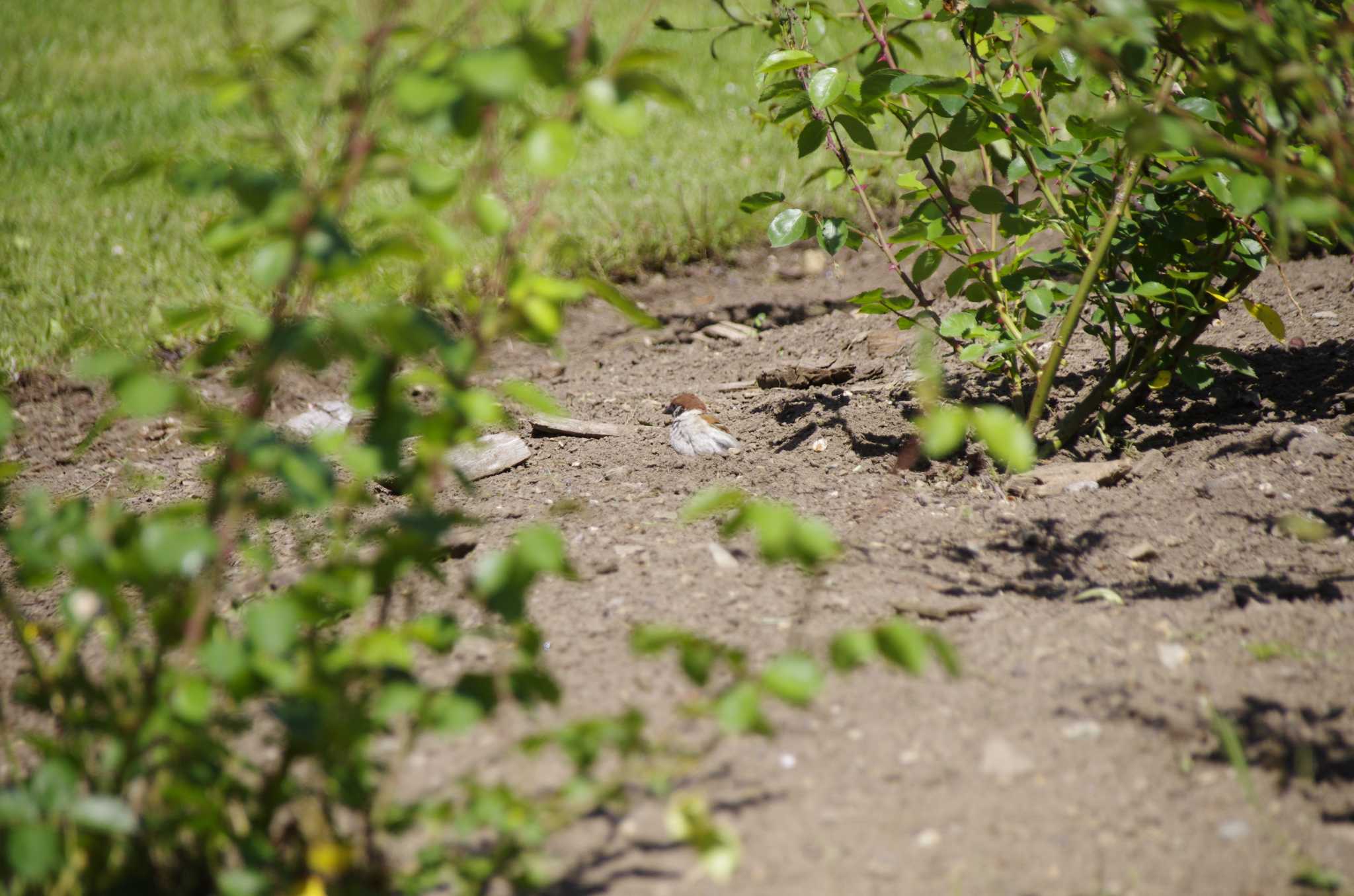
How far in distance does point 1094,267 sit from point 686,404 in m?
1.21

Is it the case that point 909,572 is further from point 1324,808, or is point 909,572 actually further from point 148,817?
point 148,817

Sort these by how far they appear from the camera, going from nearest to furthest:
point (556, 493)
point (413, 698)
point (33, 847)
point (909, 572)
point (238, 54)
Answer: point (33, 847) < point (413, 698) < point (238, 54) < point (909, 572) < point (556, 493)

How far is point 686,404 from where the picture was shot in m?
2.99

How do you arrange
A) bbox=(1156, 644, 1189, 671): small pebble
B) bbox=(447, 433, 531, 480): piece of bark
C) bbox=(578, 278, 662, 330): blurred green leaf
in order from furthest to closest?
1. bbox=(447, 433, 531, 480): piece of bark
2. bbox=(1156, 644, 1189, 671): small pebble
3. bbox=(578, 278, 662, 330): blurred green leaf

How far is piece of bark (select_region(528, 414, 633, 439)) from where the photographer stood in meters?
2.89

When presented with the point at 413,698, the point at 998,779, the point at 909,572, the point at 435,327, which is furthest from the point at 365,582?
the point at 909,572

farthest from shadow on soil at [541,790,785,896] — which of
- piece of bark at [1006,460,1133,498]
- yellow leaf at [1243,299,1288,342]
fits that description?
yellow leaf at [1243,299,1288,342]

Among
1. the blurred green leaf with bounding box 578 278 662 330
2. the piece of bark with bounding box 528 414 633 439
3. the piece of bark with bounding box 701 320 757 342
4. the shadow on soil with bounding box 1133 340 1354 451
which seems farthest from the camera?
the piece of bark with bounding box 701 320 757 342

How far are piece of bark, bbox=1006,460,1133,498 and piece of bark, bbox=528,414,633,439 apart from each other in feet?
3.49

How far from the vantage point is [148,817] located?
3.80 ft

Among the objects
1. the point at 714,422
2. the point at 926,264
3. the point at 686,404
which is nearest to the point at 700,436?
the point at 714,422

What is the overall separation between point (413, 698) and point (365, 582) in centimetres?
14

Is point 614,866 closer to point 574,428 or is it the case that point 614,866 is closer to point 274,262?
point 274,262

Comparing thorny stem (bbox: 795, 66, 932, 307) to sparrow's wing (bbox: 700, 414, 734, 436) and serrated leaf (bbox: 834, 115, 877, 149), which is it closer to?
serrated leaf (bbox: 834, 115, 877, 149)
